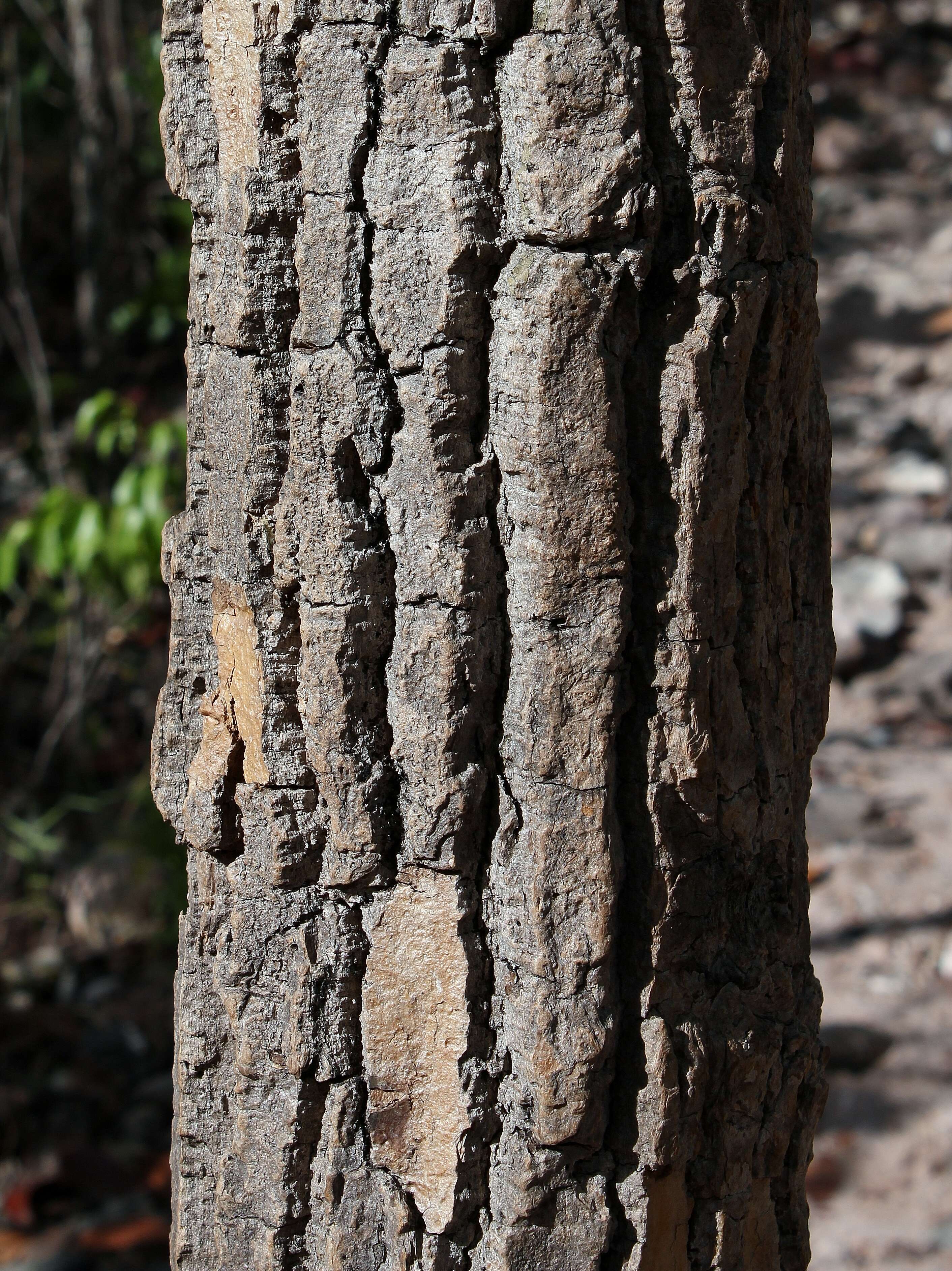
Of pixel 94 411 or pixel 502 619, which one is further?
pixel 94 411

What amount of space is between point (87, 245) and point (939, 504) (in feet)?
8.55

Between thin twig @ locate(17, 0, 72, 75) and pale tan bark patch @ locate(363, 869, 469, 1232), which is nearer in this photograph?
pale tan bark patch @ locate(363, 869, 469, 1232)

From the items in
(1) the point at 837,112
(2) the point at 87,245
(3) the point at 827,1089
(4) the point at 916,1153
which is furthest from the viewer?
(1) the point at 837,112

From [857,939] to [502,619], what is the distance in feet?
6.24

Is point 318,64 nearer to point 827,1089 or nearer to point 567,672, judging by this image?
point 567,672

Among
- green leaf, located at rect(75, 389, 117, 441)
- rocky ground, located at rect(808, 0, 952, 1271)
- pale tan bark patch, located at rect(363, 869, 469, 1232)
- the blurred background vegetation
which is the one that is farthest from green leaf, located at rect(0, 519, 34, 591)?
pale tan bark patch, located at rect(363, 869, 469, 1232)

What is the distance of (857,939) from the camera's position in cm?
250

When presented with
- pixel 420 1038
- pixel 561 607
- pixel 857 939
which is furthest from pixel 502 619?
pixel 857 939

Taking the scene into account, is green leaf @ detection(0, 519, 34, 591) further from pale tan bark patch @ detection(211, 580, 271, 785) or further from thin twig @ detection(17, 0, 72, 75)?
pale tan bark patch @ detection(211, 580, 271, 785)

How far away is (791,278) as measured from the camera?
0.88m

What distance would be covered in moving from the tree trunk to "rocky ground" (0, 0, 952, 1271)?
1.20 m

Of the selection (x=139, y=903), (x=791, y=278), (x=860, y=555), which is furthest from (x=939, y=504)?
(x=791, y=278)

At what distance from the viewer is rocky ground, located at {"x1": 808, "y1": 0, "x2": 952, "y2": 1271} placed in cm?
204

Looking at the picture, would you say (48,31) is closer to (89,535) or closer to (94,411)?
(94,411)
